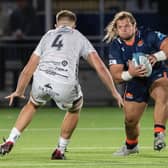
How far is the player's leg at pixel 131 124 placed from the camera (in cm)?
1359

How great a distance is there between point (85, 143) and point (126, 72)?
2.36m

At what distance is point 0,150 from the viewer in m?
12.8

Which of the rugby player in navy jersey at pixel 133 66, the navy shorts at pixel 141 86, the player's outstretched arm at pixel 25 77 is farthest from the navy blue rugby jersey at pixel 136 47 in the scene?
the player's outstretched arm at pixel 25 77

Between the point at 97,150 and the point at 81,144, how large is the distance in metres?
1.06

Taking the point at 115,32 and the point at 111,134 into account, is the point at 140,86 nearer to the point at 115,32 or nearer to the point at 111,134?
the point at 115,32

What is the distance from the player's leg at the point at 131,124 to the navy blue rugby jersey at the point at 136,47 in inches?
21.8

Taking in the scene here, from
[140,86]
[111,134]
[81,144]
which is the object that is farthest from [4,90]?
[140,86]

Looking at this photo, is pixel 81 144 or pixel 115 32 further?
pixel 81 144

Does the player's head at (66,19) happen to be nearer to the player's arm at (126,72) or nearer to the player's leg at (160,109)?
the player's arm at (126,72)

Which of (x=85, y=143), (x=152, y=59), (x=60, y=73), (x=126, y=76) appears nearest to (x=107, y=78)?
(x=60, y=73)

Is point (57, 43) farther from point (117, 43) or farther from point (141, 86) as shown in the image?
point (141, 86)

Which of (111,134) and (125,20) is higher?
(125,20)

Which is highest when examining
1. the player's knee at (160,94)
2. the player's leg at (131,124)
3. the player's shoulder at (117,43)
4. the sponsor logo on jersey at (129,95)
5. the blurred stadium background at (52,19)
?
the player's shoulder at (117,43)

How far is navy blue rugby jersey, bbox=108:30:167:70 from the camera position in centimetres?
1352
